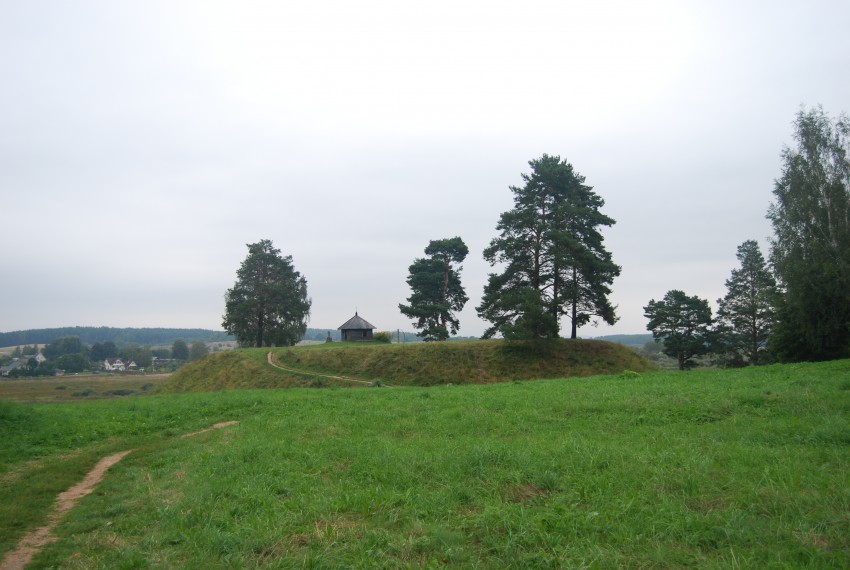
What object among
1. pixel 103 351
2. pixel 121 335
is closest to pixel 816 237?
pixel 103 351

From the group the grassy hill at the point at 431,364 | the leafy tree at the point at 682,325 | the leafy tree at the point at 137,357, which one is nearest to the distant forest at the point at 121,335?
the leafy tree at the point at 137,357

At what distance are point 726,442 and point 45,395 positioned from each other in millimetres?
29042

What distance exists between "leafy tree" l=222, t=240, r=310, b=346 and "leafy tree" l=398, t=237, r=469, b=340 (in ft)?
45.6

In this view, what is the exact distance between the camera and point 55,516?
24.8 ft

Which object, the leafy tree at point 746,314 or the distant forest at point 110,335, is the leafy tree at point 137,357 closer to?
the distant forest at point 110,335

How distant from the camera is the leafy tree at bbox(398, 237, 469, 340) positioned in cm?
4966

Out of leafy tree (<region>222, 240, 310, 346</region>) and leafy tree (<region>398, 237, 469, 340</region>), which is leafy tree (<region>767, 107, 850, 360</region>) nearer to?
leafy tree (<region>398, 237, 469, 340</region>)

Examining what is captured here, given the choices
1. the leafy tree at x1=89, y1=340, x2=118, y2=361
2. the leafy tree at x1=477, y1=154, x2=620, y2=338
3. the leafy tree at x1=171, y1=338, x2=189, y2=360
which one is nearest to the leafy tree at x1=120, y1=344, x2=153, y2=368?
the leafy tree at x1=89, y1=340, x2=118, y2=361

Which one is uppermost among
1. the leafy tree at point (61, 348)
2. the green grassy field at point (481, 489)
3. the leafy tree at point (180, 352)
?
the leafy tree at point (61, 348)

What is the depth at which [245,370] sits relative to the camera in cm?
3925

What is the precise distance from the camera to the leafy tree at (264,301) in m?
53.2

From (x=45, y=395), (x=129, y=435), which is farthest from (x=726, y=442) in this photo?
(x=45, y=395)

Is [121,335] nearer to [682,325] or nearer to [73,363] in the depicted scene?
[73,363]

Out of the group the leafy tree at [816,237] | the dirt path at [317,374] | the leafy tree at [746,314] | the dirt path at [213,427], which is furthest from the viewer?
the leafy tree at [746,314]
